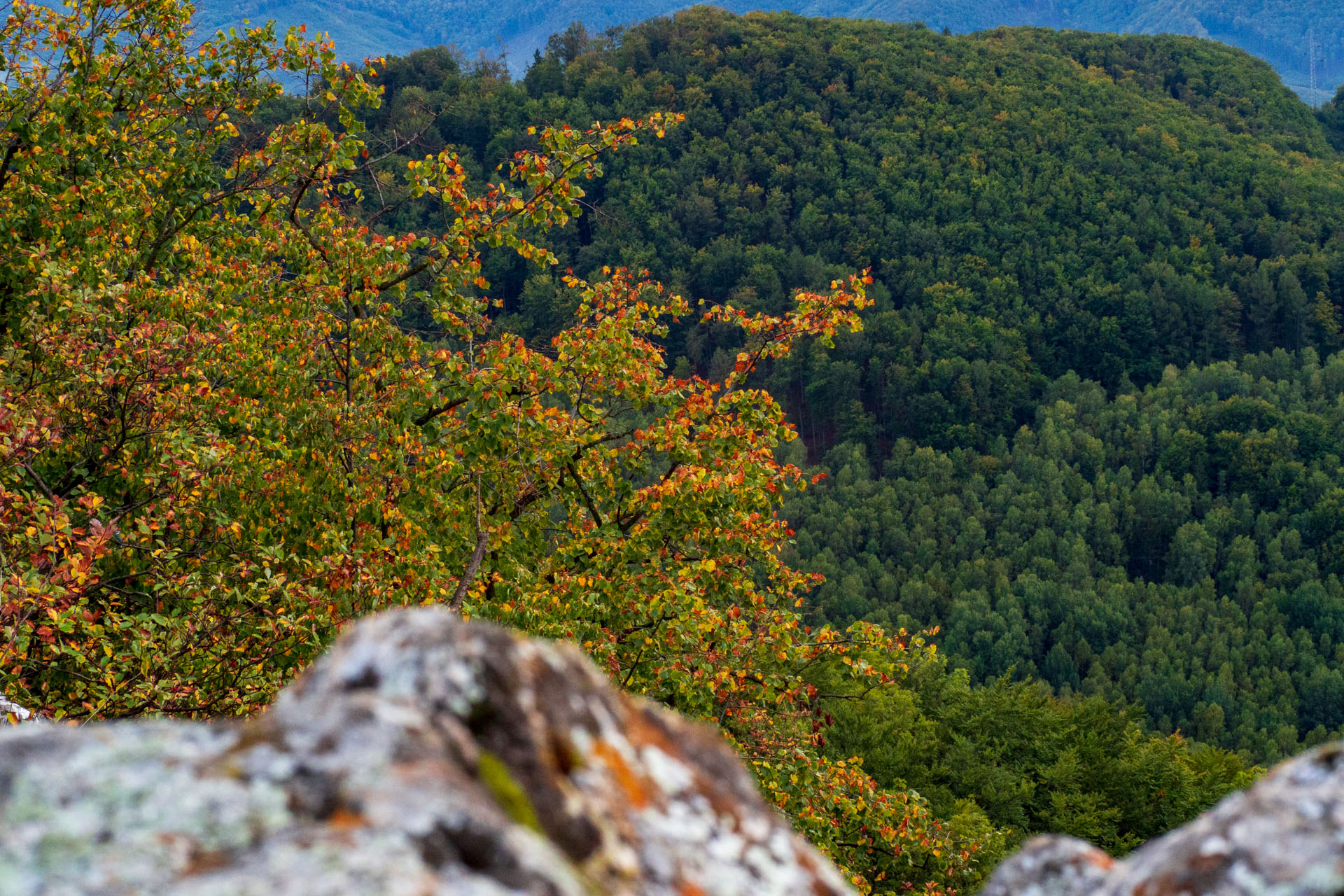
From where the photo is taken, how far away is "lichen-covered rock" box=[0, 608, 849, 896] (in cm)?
169

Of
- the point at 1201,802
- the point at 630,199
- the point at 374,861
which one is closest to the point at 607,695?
the point at 374,861

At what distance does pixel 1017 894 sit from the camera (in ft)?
7.98

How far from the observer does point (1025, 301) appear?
133 meters

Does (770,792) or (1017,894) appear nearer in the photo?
(1017,894)

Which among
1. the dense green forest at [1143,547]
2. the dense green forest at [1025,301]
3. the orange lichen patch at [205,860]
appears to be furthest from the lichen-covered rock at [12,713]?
the dense green forest at [1025,301]

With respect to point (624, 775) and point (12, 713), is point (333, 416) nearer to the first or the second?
point (12, 713)

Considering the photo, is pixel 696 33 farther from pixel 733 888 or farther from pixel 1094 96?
pixel 733 888

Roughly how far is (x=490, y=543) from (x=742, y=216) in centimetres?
13434

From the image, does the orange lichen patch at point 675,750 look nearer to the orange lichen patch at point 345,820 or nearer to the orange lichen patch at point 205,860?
the orange lichen patch at point 345,820

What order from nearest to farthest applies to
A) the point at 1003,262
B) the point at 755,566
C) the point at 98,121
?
1. the point at 98,121
2. the point at 755,566
3. the point at 1003,262

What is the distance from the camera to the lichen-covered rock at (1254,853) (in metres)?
2.00

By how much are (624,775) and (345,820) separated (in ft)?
1.92

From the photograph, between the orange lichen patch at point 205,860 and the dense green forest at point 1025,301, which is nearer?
the orange lichen patch at point 205,860

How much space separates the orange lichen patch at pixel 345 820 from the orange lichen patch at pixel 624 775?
1.63 ft
